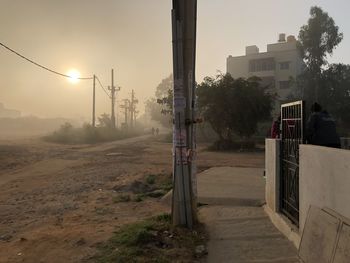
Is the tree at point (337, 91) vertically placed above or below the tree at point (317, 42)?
below

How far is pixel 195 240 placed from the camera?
6.67m

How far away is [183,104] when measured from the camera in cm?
726

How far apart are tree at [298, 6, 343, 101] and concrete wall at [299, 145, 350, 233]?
1817 inches

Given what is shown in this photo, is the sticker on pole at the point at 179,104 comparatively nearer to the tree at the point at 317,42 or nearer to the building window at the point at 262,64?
the tree at the point at 317,42

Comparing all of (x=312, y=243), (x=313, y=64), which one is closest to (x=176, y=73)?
(x=312, y=243)

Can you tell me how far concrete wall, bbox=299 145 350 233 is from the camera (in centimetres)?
426

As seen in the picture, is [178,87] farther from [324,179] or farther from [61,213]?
[61,213]

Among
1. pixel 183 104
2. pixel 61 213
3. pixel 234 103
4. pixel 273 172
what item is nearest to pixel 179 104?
pixel 183 104

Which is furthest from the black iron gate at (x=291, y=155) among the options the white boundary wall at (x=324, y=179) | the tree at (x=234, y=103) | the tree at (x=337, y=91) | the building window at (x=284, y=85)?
the building window at (x=284, y=85)

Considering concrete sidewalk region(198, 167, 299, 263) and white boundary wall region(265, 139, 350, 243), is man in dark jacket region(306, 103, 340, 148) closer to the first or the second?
white boundary wall region(265, 139, 350, 243)

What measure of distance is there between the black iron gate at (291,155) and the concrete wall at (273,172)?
12 centimetres

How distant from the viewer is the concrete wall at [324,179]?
168 inches

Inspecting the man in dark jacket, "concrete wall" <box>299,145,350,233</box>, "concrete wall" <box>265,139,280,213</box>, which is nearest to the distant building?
"concrete wall" <box>265,139,280,213</box>

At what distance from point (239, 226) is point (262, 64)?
203 ft
